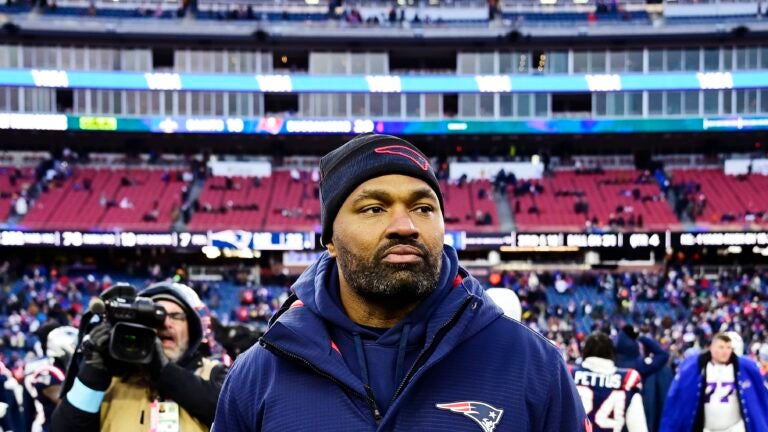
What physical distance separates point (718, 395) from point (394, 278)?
18.7 feet

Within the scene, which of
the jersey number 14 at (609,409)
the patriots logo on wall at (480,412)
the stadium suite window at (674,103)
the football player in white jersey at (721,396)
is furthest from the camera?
the stadium suite window at (674,103)

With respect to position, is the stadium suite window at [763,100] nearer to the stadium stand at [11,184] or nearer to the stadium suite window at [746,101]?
the stadium suite window at [746,101]

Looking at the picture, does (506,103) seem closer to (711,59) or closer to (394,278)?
(711,59)

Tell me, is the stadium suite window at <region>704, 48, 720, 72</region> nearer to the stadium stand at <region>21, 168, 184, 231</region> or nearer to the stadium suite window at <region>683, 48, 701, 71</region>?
the stadium suite window at <region>683, 48, 701, 71</region>

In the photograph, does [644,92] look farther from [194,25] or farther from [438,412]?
[438,412]

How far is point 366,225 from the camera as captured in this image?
2.27 meters

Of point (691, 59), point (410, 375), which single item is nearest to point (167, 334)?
point (410, 375)

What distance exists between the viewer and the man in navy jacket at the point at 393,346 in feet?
7.00

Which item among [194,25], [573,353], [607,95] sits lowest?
[573,353]

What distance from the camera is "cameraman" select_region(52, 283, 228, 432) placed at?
3682 mm

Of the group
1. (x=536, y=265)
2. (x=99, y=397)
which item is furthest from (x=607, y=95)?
(x=99, y=397)

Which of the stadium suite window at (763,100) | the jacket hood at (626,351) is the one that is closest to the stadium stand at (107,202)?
the stadium suite window at (763,100)

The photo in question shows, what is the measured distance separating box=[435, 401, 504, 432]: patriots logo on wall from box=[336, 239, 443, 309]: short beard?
282 millimetres

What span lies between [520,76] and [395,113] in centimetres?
565
